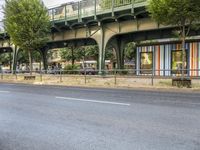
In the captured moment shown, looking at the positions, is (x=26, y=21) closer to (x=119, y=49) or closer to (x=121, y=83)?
(x=119, y=49)

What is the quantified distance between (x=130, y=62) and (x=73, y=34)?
4290cm

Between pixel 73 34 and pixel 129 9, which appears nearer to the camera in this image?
pixel 129 9

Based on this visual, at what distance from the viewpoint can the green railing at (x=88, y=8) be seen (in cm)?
2502

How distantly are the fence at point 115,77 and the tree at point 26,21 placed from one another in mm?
3649

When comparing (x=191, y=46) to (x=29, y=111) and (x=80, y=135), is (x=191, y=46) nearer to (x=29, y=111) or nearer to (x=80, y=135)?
(x=29, y=111)

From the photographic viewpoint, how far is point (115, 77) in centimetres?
2155

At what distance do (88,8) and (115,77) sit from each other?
10.2m

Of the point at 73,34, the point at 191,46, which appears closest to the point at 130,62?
the point at 73,34

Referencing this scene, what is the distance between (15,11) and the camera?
29.5 metres

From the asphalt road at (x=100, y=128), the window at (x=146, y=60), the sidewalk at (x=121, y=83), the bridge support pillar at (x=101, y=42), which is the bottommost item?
the asphalt road at (x=100, y=128)

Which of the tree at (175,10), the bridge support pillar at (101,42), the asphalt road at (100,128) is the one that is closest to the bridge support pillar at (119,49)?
the bridge support pillar at (101,42)

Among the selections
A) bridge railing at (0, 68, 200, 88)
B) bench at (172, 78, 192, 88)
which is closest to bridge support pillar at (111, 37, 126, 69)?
bridge railing at (0, 68, 200, 88)

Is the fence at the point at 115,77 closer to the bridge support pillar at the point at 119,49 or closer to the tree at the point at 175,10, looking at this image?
the tree at the point at 175,10

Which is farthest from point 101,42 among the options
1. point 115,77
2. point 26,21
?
point 115,77
